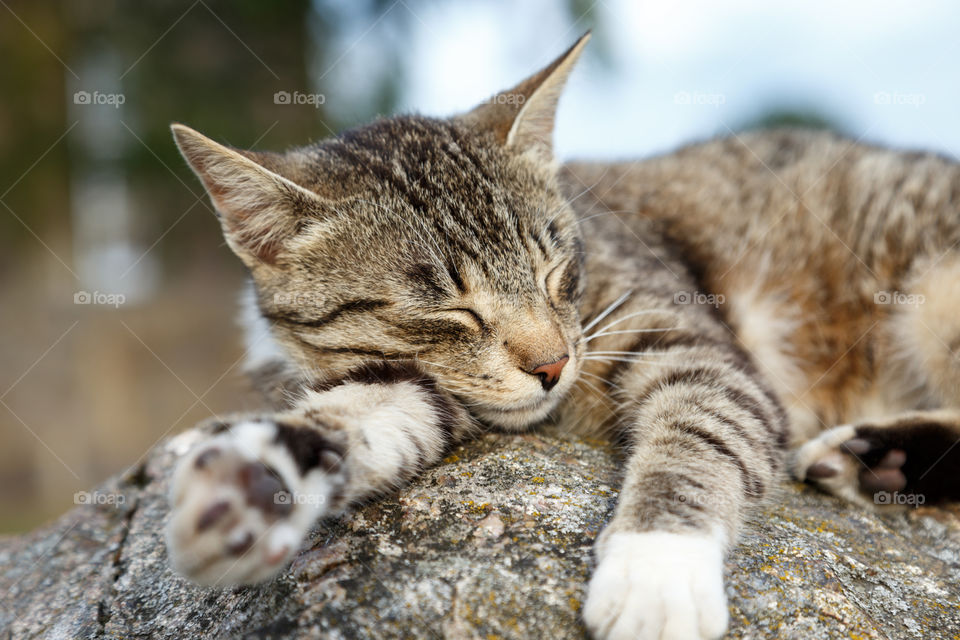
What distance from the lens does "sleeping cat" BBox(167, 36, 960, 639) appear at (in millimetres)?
1419

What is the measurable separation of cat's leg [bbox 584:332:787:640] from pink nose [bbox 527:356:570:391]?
31 centimetres

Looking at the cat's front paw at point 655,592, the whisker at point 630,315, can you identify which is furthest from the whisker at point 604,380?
the cat's front paw at point 655,592

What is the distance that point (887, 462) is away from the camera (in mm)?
2217

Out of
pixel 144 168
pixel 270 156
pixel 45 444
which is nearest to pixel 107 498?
pixel 270 156

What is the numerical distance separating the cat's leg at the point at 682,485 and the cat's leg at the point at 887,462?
0.19 meters

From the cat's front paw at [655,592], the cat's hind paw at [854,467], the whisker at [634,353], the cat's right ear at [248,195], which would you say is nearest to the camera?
the cat's front paw at [655,592]

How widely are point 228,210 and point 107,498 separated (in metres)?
1.27

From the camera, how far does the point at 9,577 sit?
7.46ft

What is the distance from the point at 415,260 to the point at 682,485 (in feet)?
3.25

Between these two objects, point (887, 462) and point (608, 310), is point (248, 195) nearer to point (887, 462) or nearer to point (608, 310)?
point (608, 310)

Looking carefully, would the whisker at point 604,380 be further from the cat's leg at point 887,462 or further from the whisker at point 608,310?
the cat's leg at point 887,462

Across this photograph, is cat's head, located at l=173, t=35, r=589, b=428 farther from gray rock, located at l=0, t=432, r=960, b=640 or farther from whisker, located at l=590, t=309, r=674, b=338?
gray rock, located at l=0, t=432, r=960, b=640

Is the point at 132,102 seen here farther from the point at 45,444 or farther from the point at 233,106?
the point at 45,444

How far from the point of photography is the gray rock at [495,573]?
135 cm
